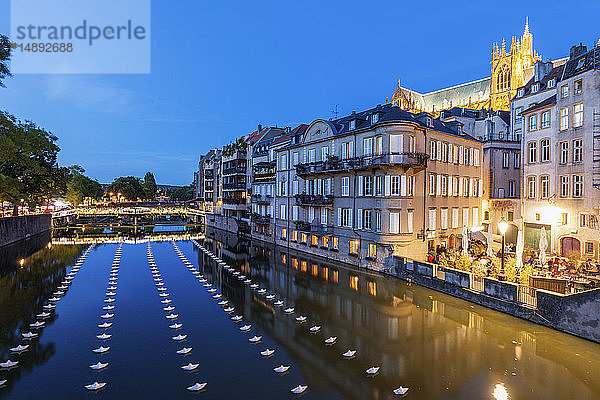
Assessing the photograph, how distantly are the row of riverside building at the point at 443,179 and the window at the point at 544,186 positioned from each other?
0.38ft

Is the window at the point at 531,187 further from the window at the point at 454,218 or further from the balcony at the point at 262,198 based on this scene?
the balcony at the point at 262,198

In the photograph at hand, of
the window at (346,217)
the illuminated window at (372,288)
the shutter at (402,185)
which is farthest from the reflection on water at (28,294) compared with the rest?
the shutter at (402,185)

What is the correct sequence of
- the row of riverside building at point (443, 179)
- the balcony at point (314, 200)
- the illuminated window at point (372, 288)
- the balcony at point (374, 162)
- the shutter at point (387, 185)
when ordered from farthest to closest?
the balcony at point (314, 200) < the shutter at point (387, 185) < the balcony at point (374, 162) < the row of riverside building at point (443, 179) < the illuminated window at point (372, 288)

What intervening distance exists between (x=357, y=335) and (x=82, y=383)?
44.8ft

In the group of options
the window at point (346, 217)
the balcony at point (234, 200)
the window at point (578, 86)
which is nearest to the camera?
the window at point (578, 86)

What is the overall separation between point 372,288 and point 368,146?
617 inches

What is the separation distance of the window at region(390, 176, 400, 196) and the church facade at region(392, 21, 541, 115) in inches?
2772

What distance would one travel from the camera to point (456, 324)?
21.1 meters

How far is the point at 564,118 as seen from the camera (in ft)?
111

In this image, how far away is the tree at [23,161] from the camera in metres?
33.4

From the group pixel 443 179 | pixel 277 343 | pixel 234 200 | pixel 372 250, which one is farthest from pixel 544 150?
pixel 234 200

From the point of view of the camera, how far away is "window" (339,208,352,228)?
39469mm

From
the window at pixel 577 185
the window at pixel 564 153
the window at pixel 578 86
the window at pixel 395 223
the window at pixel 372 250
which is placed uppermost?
the window at pixel 578 86

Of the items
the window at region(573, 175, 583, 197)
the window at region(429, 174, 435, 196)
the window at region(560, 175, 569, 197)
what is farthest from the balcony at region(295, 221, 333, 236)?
the window at region(573, 175, 583, 197)
